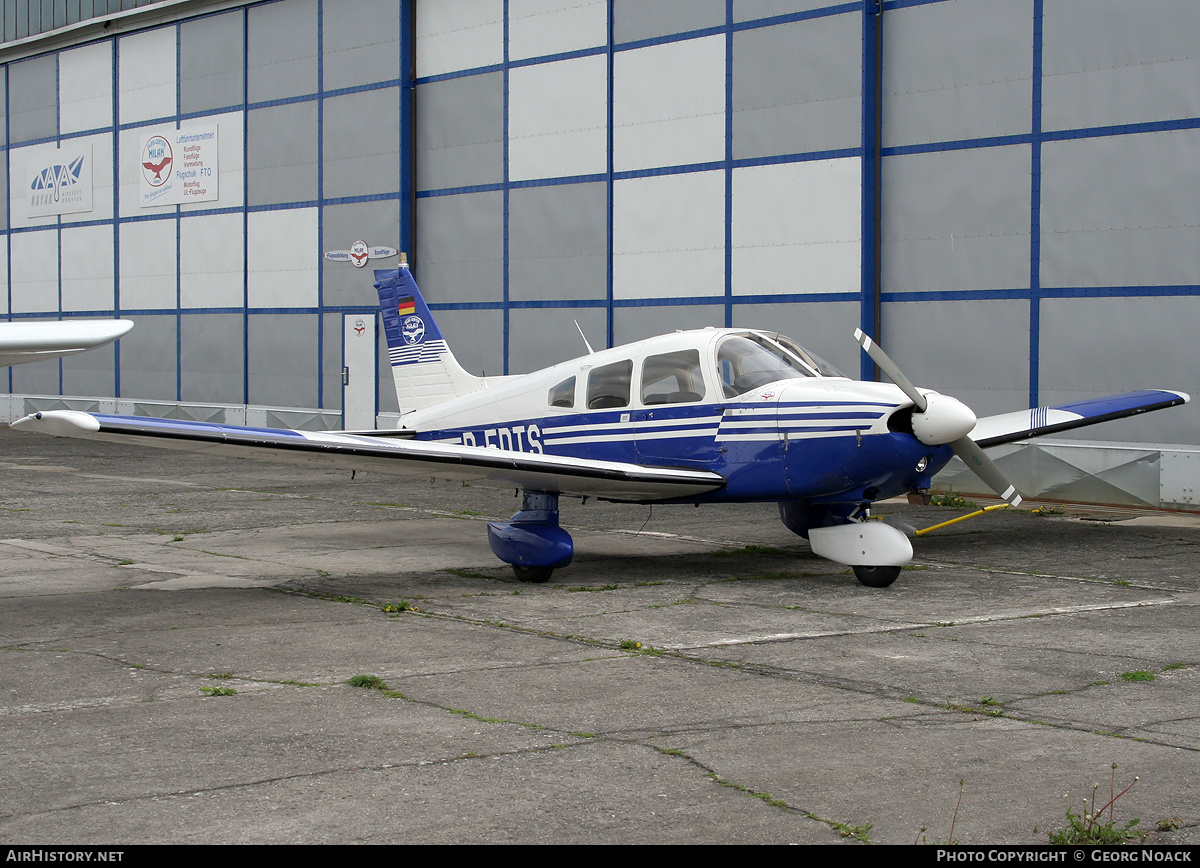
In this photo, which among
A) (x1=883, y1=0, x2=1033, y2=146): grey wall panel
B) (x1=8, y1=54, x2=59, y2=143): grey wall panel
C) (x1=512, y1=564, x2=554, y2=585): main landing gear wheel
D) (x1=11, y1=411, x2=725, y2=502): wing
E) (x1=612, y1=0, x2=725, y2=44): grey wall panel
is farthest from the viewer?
(x1=8, y1=54, x2=59, y2=143): grey wall panel

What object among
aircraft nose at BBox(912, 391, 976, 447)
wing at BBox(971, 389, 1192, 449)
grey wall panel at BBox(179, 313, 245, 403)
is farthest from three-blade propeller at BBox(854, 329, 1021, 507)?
grey wall panel at BBox(179, 313, 245, 403)

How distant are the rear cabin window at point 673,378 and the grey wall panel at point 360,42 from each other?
1514 centimetres

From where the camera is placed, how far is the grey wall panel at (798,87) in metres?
18.1

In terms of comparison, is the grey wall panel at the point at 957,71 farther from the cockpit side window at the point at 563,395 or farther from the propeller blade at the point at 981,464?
the cockpit side window at the point at 563,395

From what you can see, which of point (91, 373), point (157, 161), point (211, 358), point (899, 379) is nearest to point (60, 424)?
point (899, 379)

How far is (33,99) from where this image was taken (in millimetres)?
32750

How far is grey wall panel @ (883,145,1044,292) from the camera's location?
55.2 ft

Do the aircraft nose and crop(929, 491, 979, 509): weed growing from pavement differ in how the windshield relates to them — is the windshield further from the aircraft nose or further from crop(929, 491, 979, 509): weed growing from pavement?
crop(929, 491, 979, 509): weed growing from pavement

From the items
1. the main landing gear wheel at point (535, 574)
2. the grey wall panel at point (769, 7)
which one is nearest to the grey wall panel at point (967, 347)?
the grey wall panel at point (769, 7)

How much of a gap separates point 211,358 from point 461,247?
7.66m

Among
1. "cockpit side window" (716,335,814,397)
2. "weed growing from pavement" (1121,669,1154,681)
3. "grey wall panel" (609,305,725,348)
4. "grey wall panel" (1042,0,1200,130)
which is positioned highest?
"grey wall panel" (1042,0,1200,130)

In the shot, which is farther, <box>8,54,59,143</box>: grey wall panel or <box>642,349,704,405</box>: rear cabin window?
<box>8,54,59,143</box>: grey wall panel

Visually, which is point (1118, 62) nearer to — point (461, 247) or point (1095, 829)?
point (461, 247)

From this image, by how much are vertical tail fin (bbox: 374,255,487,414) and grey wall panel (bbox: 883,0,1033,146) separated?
7747 mm
